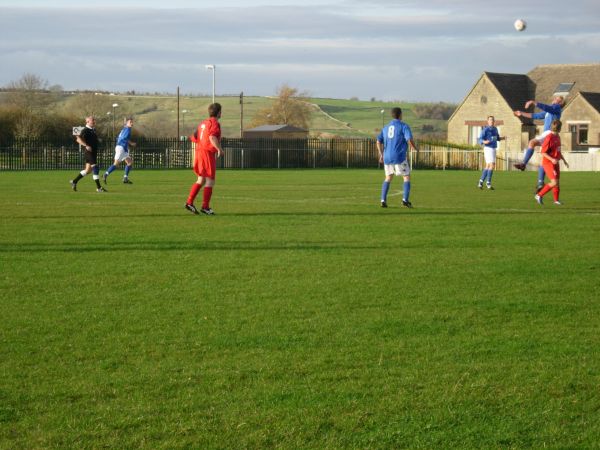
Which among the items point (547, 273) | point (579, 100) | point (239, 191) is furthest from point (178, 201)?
point (579, 100)

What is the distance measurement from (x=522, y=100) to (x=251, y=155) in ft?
98.2

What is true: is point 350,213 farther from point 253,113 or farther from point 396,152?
point 253,113

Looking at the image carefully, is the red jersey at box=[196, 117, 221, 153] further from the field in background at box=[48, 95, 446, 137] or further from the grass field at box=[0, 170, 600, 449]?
the field in background at box=[48, 95, 446, 137]

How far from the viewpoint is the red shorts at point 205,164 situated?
18000mm

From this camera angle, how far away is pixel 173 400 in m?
5.45

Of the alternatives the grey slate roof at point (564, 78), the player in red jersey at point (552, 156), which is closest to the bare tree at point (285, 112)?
the grey slate roof at point (564, 78)

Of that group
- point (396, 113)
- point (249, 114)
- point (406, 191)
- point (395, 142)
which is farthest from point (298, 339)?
point (249, 114)

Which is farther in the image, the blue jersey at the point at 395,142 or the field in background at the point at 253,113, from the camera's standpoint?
the field in background at the point at 253,113

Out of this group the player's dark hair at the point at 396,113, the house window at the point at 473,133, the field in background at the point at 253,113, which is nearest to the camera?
the player's dark hair at the point at 396,113

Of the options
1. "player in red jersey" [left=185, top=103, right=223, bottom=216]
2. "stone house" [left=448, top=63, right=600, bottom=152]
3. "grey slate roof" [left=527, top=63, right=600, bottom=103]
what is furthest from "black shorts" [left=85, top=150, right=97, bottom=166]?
"grey slate roof" [left=527, top=63, right=600, bottom=103]

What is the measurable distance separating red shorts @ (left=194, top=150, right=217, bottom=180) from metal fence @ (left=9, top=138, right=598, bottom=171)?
37.2 meters

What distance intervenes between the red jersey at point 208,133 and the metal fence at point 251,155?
122ft

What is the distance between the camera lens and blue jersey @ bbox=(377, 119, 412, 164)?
66.7 ft

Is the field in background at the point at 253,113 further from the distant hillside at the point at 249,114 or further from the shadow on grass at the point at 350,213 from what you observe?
the shadow on grass at the point at 350,213
